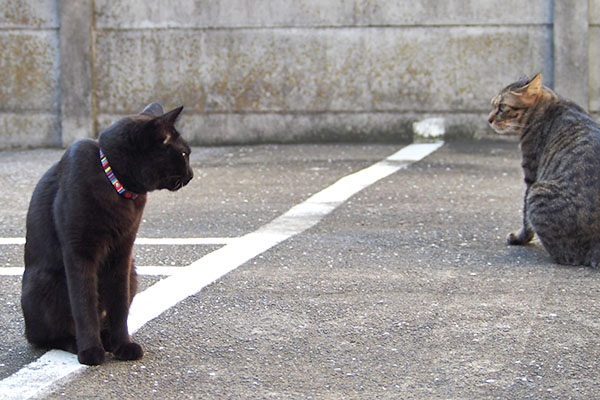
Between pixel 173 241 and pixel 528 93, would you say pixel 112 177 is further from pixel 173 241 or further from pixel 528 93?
pixel 528 93

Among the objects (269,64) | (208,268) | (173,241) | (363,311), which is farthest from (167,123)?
(269,64)

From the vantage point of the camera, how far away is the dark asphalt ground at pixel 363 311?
357 centimetres

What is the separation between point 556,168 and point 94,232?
3416 mm

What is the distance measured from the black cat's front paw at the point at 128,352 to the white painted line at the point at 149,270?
158 cm

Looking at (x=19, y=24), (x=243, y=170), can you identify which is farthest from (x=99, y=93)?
(x=243, y=170)

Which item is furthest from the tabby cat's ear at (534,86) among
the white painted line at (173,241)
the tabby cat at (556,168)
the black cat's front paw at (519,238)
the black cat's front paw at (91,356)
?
the black cat's front paw at (91,356)

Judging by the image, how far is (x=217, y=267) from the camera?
18.2ft

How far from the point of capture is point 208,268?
5516mm

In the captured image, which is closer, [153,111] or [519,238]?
[153,111]

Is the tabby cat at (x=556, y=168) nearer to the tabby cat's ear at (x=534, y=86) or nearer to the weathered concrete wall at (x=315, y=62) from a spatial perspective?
the tabby cat's ear at (x=534, y=86)

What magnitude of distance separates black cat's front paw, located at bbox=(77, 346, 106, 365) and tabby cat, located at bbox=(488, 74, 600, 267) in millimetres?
3156

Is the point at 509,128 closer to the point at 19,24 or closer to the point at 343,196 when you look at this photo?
the point at 343,196

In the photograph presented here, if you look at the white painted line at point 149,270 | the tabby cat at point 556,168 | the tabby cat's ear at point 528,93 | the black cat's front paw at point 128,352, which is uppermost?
the tabby cat's ear at point 528,93

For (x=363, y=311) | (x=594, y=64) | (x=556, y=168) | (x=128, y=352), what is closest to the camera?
(x=128, y=352)
